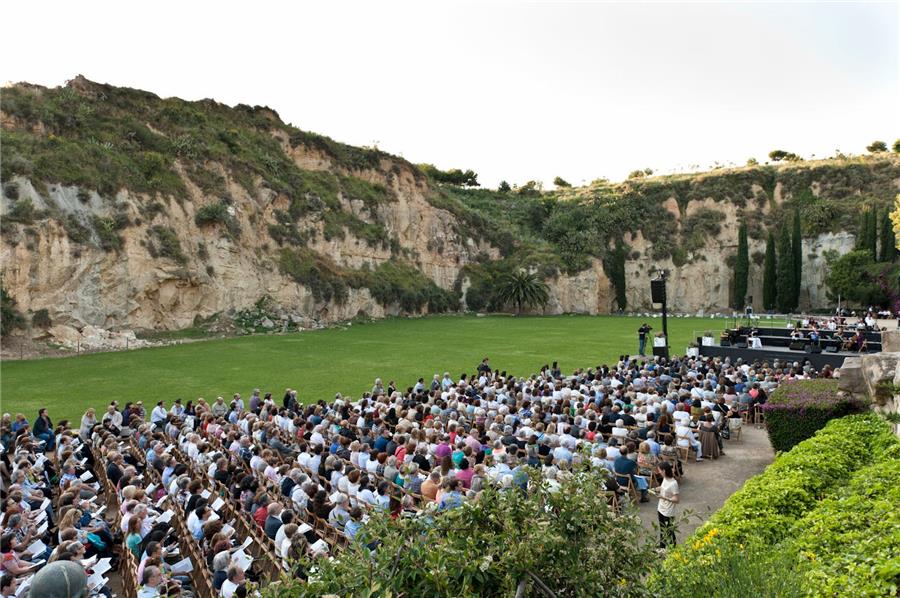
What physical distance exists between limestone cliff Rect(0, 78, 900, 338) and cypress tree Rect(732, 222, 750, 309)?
12.9 feet

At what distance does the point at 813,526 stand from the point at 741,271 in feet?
197

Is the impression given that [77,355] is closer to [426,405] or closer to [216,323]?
[216,323]

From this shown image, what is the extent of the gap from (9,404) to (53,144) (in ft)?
85.7

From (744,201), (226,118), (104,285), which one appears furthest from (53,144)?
(744,201)

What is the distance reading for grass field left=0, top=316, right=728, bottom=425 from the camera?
2156 cm

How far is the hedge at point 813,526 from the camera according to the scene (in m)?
4.66

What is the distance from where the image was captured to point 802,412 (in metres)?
13.2

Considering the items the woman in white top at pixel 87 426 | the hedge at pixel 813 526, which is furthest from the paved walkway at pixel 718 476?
the woman in white top at pixel 87 426

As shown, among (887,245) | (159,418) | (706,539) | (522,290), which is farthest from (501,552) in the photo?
(887,245)

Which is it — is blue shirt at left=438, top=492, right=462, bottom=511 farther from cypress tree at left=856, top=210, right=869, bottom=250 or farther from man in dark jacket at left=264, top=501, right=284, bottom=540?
cypress tree at left=856, top=210, right=869, bottom=250

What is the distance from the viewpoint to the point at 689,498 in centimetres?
1138

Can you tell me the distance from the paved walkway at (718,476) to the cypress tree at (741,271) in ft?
162

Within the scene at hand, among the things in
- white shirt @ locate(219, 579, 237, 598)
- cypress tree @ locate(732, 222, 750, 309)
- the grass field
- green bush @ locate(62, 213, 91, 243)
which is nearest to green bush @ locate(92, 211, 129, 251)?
green bush @ locate(62, 213, 91, 243)

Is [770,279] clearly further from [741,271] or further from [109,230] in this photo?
[109,230]
